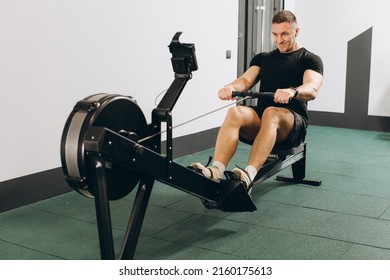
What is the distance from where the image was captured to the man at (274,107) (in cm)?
267

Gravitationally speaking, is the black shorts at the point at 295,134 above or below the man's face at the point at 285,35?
below

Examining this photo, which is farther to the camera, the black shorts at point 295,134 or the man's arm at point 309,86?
the black shorts at point 295,134

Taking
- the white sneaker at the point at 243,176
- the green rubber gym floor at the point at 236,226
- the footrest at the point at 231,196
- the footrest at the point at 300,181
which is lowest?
the footrest at the point at 300,181

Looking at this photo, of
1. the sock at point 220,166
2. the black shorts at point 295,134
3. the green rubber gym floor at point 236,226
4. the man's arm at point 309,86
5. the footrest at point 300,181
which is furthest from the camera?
the footrest at point 300,181

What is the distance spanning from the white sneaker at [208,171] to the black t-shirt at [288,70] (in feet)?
2.51

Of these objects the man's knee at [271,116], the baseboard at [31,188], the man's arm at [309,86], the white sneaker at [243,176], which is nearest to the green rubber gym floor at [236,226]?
the baseboard at [31,188]

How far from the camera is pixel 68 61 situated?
3.12 metres

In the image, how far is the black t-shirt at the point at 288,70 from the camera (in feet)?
10.2

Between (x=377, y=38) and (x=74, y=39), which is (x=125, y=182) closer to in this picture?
(x=74, y=39)

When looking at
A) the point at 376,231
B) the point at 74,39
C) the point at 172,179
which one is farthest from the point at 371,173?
the point at 74,39

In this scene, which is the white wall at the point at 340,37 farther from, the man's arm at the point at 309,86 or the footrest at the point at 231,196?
the footrest at the point at 231,196

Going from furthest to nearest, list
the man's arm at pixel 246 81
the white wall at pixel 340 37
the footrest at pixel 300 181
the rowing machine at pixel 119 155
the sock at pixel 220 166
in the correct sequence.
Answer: the white wall at pixel 340 37
the footrest at pixel 300 181
the man's arm at pixel 246 81
the sock at pixel 220 166
the rowing machine at pixel 119 155

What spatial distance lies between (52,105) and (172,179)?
4.10 ft

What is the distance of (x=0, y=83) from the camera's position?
8.94ft
